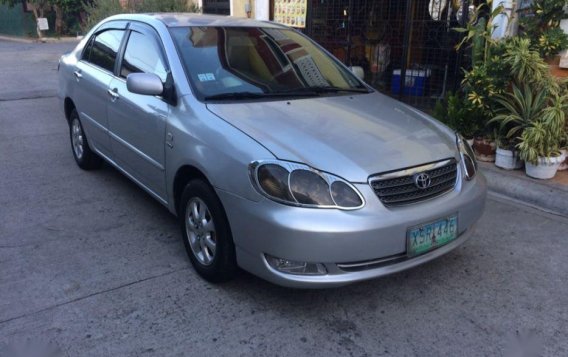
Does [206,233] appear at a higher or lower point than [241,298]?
higher

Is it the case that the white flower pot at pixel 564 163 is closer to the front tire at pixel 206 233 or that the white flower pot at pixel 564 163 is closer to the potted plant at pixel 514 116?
the potted plant at pixel 514 116

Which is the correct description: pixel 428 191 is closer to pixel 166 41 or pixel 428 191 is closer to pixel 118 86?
pixel 166 41

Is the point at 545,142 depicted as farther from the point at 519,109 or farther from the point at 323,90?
the point at 323,90

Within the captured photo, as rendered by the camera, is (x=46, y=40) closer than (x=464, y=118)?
No

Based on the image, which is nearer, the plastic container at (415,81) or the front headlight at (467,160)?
the front headlight at (467,160)

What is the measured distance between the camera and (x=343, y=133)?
3.13 m

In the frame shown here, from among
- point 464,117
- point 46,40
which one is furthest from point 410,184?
point 46,40

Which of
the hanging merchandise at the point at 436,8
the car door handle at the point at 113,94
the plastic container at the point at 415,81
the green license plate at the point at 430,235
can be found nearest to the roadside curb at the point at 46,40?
the plastic container at the point at 415,81

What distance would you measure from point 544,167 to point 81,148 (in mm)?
4591

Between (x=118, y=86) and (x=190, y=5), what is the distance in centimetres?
831

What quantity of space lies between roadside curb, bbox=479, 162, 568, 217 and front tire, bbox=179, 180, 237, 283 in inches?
119

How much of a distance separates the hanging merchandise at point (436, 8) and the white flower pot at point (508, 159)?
251cm

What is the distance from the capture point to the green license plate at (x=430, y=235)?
2.85 metres

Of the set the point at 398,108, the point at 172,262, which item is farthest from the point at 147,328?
the point at 398,108
